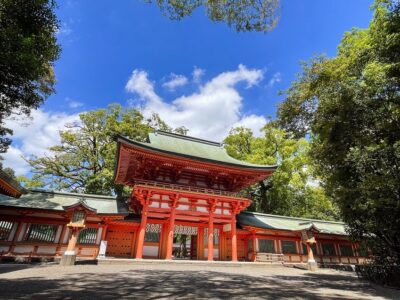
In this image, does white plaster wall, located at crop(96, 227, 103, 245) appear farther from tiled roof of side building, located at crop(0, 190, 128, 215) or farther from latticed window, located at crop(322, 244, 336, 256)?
latticed window, located at crop(322, 244, 336, 256)

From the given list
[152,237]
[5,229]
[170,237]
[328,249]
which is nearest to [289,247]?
[328,249]

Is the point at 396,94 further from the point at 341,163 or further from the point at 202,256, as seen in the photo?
the point at 202,256

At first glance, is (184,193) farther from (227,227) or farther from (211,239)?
(227,227)

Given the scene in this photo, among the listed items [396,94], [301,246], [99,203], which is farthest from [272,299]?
[301,246]

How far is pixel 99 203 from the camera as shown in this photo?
1739 centimetres

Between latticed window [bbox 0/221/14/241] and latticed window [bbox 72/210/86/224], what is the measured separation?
4.38m

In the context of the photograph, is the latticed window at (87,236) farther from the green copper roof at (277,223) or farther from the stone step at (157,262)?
the green copper roof at (277,223)

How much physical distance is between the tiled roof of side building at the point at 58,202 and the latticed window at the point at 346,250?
18438 mm

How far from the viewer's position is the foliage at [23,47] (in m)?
6.96

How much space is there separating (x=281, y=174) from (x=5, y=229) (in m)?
23.2

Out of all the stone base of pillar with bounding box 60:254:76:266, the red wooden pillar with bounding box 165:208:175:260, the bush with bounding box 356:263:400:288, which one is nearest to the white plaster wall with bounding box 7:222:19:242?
the stone base of pillar with bounding box 60:254:76:266

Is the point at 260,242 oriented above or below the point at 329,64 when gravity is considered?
below

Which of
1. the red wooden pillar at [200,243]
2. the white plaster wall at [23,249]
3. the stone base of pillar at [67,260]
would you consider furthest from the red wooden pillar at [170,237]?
the white plaster wall at [23,249]

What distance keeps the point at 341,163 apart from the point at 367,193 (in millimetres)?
2042
